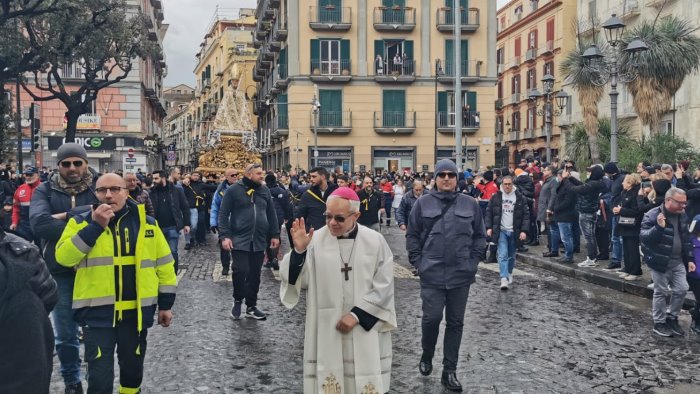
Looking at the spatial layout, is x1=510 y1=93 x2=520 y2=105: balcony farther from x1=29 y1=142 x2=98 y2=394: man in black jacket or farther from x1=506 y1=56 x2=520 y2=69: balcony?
x1=29 y1=142 x2=98 y2=394: man in black jacket

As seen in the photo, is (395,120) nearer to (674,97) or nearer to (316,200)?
(674,97)

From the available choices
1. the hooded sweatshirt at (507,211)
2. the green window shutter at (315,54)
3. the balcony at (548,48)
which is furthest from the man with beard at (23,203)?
the balcony at (548,48)

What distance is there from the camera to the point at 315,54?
1533 inches

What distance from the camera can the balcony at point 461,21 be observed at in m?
39.4

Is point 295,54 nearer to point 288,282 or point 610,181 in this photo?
point 610,181

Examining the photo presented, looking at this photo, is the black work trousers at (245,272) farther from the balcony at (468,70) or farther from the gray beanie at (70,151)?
the balcony at (468,70)

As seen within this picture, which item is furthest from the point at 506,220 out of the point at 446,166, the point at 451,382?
the point at 451,382

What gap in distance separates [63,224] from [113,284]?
125cm

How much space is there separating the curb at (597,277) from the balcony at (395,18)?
25764 mm

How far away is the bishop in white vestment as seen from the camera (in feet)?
14.0

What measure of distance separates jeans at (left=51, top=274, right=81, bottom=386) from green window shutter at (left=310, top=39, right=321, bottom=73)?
112 ft

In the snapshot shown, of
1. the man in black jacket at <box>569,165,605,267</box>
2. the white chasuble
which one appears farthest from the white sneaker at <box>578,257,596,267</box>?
the white chasuble

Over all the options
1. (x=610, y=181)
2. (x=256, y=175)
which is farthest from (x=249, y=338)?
(x=610, y=181)

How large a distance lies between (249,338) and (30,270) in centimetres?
515
